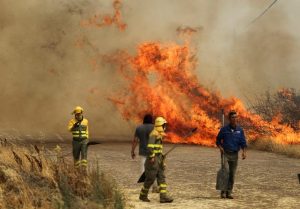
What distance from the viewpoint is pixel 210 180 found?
508 inches

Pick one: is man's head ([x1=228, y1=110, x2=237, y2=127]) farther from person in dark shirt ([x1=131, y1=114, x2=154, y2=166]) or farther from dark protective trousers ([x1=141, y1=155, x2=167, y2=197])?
dark protective trousers ([x1=141, y1=155, x2=167, y2=197])

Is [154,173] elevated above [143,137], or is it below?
below

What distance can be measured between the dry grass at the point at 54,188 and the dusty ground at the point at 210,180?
0.53 meters

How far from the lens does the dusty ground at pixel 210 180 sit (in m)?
9.66

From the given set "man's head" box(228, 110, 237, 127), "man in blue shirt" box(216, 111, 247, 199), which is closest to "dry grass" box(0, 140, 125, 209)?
"man in blue shirt" box(216, 111, 247, 199)

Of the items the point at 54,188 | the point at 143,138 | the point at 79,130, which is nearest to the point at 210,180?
the point at 143,138

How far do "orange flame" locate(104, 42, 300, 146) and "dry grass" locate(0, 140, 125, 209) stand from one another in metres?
17.5

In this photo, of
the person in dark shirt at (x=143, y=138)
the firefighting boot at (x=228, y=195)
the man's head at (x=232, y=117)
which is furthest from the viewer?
the person in dark shirt at (x=143, y=138)

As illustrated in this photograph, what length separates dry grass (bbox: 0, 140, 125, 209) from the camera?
774cm

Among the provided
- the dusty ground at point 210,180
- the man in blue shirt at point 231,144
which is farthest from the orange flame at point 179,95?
the man in blue shirt at point 231,144

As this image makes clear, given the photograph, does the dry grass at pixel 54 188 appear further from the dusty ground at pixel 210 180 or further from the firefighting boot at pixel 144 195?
the firefighting boot at pixel 144 195

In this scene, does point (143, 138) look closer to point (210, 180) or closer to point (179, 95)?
point (210, 180)

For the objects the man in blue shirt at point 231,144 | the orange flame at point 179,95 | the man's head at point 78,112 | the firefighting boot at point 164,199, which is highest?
the orange flame at point 179,95

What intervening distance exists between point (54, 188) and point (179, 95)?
67.2 feet
